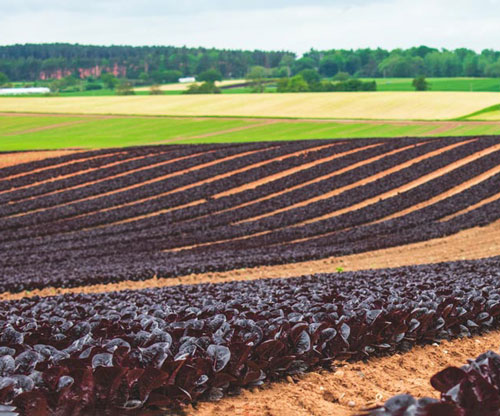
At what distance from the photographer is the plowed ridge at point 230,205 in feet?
93.5

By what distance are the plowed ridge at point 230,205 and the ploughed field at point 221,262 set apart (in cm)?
13

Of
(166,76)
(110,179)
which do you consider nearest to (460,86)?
(166,76)

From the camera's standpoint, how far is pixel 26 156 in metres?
58.0

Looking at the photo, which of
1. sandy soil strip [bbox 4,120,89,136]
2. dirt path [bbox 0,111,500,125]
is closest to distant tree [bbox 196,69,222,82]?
dirt path [bbox 0,111,500,125]

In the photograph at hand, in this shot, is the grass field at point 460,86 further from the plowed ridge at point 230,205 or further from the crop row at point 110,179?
the crop row at point 110,179

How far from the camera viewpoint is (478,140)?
188 feet

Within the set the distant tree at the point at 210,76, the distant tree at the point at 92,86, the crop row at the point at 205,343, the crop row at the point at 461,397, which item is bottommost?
the distant tree at the point at 92,86

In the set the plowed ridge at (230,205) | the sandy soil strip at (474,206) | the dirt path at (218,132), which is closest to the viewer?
the plowed ridge at (230,205)

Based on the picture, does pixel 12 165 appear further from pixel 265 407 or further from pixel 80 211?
pixel 265 407

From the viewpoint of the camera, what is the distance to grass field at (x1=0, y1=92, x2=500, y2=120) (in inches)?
3578

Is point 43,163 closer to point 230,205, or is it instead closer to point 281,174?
point 281,174

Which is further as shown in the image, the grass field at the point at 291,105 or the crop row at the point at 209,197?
the grass field at the point at 291,105

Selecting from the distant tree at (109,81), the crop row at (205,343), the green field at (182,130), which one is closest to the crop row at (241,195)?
the green field at (182,130)

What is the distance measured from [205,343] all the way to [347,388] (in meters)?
1.38
